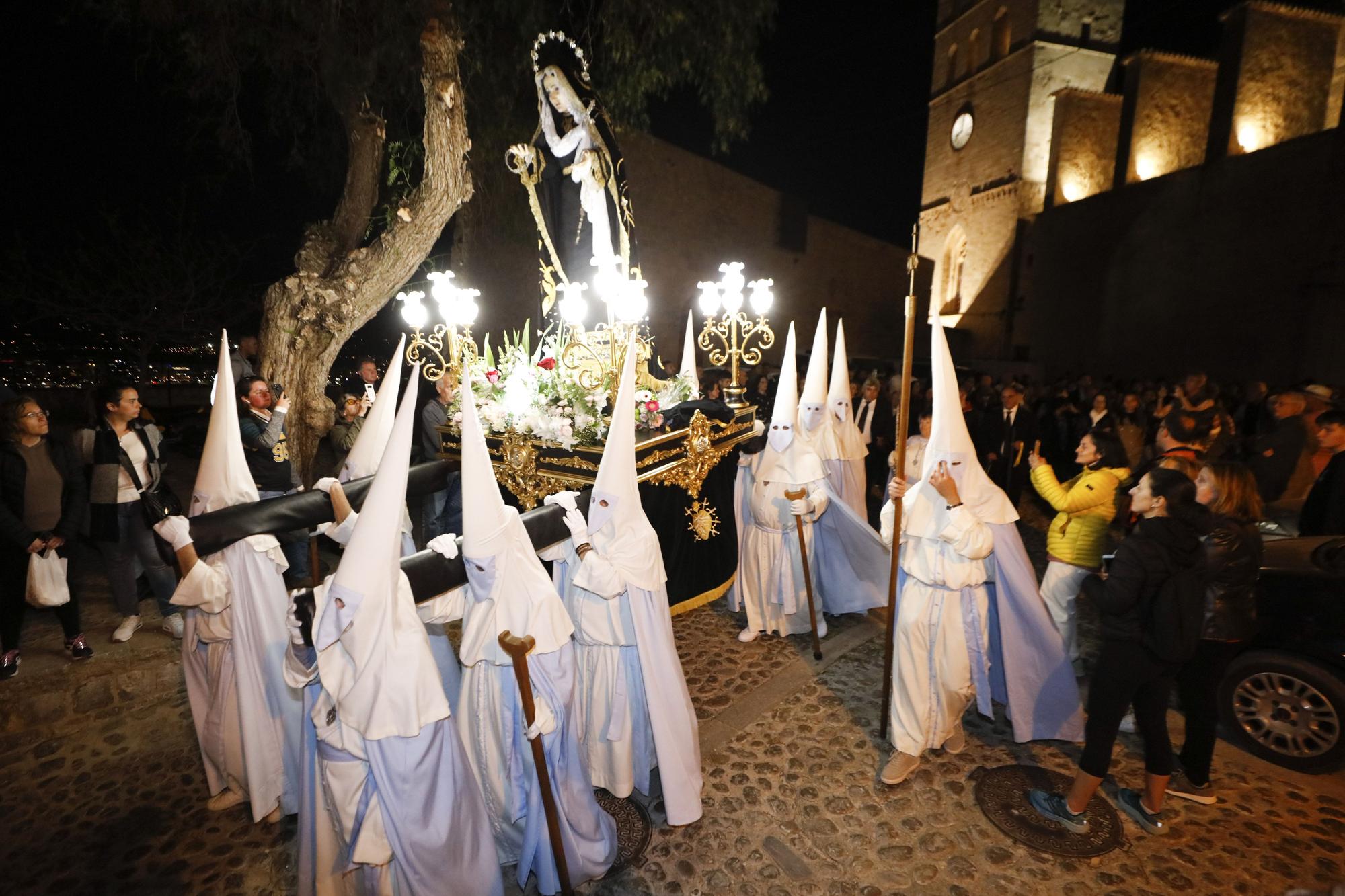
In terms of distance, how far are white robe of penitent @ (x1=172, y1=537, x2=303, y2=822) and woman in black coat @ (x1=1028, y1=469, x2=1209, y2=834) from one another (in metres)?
4.18

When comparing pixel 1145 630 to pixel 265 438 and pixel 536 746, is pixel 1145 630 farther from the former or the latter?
pixel 265 438

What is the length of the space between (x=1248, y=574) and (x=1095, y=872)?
176cm

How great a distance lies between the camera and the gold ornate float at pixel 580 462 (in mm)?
5402

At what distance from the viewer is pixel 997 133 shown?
2528 cm

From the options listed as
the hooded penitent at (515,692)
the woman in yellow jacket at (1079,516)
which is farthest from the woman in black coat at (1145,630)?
the hooded penitent at (515,692)

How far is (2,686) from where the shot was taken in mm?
4391

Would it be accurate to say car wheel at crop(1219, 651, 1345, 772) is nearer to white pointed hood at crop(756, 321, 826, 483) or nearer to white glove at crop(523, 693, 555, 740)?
white pointed hood at crop(756, 321, 826, 483)

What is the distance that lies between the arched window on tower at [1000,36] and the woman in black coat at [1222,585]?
2806 centimetres

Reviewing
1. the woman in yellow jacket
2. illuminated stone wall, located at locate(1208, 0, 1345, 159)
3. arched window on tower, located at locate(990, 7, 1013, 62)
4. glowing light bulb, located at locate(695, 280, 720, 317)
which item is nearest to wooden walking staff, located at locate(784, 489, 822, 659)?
the woman in yellow jacket

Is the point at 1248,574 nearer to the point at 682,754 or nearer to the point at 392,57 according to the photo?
the point at 682,754

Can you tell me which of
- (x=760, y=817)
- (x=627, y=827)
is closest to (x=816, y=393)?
(x=760, y=817)

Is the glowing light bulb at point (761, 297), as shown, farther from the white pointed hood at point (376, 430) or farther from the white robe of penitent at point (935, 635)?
the white pointed hood at point (376, 430)

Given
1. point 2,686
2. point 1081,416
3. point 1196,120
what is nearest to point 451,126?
point 2,686

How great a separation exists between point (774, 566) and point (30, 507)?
5.56 metres
